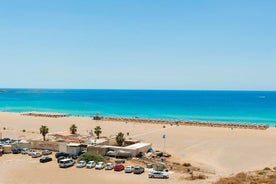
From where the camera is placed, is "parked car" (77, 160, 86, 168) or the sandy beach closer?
the sandy beach

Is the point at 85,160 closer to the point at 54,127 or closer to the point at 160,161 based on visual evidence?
the point at 160,161

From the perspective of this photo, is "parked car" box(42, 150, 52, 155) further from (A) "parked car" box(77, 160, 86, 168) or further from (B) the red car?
(B) the red car

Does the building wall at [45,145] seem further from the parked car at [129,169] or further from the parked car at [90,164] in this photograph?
the parked car at [129,169]

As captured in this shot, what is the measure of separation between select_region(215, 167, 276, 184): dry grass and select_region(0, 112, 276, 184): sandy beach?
1.71 metres

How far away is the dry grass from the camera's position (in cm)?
2918

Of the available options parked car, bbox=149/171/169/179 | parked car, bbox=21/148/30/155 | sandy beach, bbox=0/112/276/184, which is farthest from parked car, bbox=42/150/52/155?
parked car, bbox=149/171/169/179

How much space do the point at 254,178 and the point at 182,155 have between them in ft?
42.7

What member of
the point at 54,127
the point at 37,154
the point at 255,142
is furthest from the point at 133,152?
the point at 54,127

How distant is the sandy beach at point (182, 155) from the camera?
31.6m

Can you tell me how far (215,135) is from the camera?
60.4 m

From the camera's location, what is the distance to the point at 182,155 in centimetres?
4322

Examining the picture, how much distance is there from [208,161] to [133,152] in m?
8.06

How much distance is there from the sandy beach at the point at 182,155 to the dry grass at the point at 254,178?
171 cm

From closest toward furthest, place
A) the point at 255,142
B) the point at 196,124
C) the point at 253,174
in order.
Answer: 1. the point at 253,174
2. the point at 255,142
3. the point at 196,124
